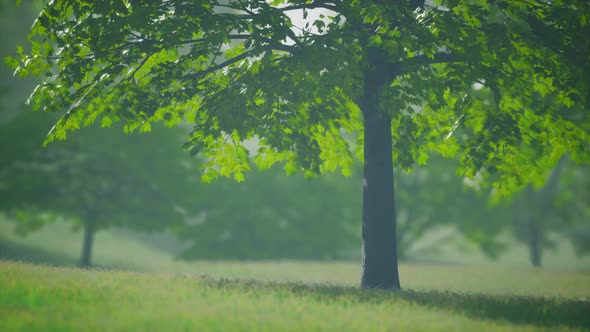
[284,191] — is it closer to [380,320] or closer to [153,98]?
[153,98]

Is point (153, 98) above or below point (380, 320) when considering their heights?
above

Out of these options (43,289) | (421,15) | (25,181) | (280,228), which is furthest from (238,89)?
(280,228)

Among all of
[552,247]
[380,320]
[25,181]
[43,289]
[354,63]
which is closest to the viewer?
[380,320]

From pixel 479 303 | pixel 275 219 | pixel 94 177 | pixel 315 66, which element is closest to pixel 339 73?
pixel 315 66

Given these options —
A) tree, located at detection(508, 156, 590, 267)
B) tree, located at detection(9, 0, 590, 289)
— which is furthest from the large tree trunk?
tree, located at detection(508, 156, 590, 267)

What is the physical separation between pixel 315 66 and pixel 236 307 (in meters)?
4.83

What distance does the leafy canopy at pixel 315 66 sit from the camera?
10.7m

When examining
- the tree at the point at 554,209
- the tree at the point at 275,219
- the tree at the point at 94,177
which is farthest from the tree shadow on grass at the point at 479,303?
the tree at the point at 275,219

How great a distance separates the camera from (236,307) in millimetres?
8539

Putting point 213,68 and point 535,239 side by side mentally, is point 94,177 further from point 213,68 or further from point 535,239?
point 535,239

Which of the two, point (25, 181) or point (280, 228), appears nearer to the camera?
point (25, 181)

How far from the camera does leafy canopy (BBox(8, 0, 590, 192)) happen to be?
35.0ft

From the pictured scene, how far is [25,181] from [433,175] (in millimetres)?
26853

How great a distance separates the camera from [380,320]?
804 centimetres
